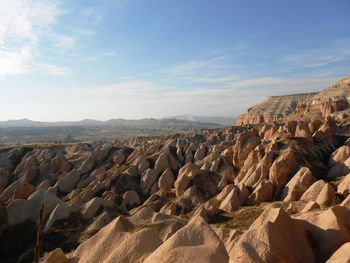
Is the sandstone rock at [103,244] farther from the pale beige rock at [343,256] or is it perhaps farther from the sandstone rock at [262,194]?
the sandstone rock at [262,194]

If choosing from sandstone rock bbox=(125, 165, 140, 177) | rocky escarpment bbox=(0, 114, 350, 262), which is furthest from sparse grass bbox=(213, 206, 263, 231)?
sandstone rock bbox=(125, 165, 140, 177)

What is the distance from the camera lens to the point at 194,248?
49.3ft

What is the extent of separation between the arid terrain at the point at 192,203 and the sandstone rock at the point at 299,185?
4.1 inches

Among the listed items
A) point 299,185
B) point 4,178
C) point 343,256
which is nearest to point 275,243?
point 343,256

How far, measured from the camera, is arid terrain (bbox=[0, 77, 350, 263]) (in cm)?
1756

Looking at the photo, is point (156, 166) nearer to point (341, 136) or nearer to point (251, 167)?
point (251, 167)

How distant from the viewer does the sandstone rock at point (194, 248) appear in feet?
47.6

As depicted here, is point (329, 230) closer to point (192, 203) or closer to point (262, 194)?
point (262, 194)

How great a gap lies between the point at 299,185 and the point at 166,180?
2606 centimetres

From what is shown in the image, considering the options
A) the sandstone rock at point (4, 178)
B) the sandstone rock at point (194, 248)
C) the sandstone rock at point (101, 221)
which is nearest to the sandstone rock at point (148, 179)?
the sandstone rock at point (4, 178)

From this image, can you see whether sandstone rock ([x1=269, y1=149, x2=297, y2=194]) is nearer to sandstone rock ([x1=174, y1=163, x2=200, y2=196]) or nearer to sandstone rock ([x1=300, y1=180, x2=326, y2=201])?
sandstone rock ([x1=300, y1=180, x2=326, y2=201])

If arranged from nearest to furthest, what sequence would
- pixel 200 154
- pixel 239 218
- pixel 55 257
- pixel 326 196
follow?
pixel 55 257 < pixel 326 196 < pixel 239 218 < pixel 200 154

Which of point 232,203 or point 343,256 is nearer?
point 343,256

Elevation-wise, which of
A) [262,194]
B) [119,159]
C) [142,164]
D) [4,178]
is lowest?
[4,178]
